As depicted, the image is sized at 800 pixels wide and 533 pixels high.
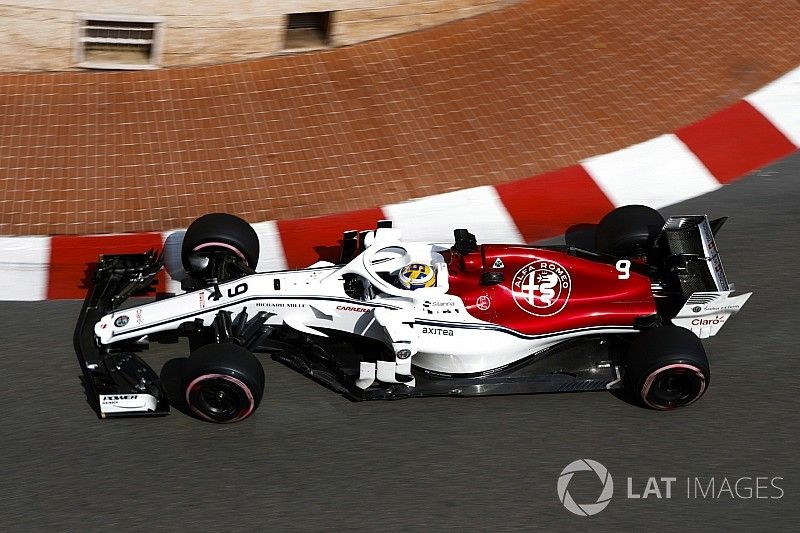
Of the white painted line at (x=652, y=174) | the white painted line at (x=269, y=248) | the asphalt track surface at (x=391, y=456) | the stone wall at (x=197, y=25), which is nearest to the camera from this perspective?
A: the asphalt track surface at (x=391, y=456)

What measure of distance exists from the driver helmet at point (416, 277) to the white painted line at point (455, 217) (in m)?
1.38

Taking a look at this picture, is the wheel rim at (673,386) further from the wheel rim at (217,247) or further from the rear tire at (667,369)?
the wheel rim at (217,247)

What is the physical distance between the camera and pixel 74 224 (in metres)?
7.29

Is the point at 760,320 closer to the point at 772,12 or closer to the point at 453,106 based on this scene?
the point at 453,106

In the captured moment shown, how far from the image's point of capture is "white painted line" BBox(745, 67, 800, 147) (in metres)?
8.09

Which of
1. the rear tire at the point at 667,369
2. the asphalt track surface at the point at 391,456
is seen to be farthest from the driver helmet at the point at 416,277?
the rear tire at the point at 667,369

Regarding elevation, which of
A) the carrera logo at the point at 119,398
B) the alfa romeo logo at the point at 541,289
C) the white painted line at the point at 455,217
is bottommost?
the carrera logo at the point at 119,398

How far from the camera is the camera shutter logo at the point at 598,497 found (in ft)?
16.7

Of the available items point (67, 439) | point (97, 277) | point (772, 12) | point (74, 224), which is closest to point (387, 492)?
point (67, 439)

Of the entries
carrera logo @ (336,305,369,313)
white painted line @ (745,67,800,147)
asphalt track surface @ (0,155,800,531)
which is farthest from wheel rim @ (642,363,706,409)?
white painted line @ (745,67,800,147)

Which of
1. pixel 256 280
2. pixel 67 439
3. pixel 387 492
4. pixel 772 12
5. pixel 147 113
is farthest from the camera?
pixel 772 12

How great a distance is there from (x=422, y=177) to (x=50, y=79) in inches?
128

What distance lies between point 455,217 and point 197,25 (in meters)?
2.78

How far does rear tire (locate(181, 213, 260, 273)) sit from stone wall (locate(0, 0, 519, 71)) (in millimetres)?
2430
